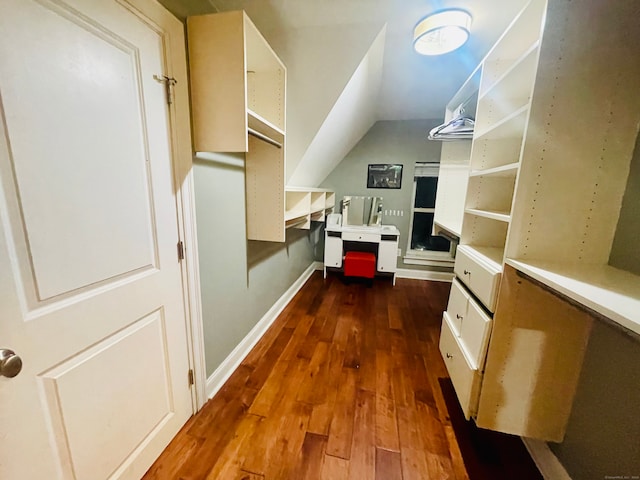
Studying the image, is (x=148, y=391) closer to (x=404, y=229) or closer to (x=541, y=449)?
(x=541, y=449)

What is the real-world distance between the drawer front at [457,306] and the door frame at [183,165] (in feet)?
4.93

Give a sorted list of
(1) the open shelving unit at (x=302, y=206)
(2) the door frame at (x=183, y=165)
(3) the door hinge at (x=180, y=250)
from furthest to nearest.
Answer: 1. (1) the open shelving unit at (x=302, y=206)
2. (3) the door hinge at (x=180, y=250)
3. (2) the door frame at (x=183, y=165)

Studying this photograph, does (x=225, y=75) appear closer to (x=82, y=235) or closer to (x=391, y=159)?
(x=82, y=235)

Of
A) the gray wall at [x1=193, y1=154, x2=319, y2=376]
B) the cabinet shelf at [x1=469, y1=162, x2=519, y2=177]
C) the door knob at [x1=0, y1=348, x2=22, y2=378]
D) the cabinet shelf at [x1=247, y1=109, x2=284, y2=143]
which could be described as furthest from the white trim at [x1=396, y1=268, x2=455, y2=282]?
the door knob at [x1=0, y1=348, x2=22, y2=378]

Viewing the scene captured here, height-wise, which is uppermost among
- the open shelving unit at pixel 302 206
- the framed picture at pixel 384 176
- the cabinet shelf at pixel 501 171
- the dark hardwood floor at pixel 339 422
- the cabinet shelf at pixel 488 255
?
the framed picture at pixel 384 176

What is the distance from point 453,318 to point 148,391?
170cm

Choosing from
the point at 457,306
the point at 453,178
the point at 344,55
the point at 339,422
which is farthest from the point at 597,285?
the point at 453,178

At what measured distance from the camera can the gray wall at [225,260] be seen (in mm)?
1434

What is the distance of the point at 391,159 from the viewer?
3.79 m

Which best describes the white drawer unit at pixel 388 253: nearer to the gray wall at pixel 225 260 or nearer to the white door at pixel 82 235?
the gray wall at pixel 225 260

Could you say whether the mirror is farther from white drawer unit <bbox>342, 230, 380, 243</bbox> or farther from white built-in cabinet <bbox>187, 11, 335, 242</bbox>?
white built-in cabinet <bbox>187, 11, 335, 242</bbox>

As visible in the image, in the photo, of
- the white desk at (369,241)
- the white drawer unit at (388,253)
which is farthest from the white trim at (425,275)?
the white drawer unit at (388,253)

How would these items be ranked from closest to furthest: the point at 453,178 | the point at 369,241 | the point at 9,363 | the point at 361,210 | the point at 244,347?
the point at 9,363 < the point at 244,347 < the point at 453,178 < the point at 369,241 < the point at 361,210

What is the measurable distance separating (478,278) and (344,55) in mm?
1752
